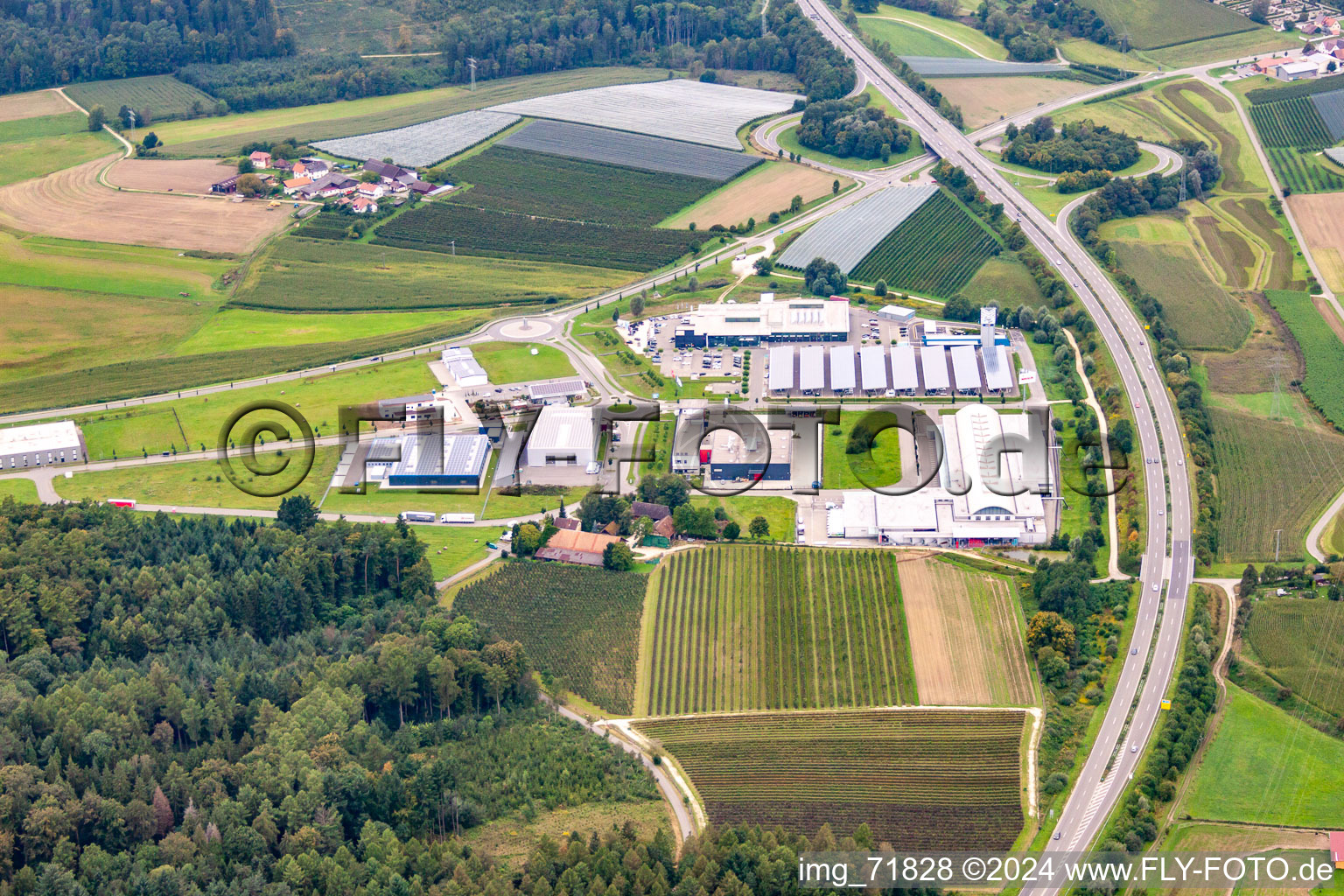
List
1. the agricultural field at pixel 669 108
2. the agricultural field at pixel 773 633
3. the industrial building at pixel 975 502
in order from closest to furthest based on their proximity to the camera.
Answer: the agricultural field at pixel 773 633 → the industrial building at pixel 975 502 → the agricultural field at pixel 669 108

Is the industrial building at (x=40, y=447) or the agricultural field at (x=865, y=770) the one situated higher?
the industrial building at (x=40, y=447)

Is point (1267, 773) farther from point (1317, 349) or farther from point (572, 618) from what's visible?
point (1317, 349)

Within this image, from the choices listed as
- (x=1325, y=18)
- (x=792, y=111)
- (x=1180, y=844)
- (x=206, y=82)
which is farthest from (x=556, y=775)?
(x=1325, y=18)

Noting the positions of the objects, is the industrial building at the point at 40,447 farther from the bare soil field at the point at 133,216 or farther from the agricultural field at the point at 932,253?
the agricultural field at the point at 932,253

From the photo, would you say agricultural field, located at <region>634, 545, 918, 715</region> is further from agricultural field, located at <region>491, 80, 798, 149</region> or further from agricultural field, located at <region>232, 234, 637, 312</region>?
agricultural field, located at <region>491, 80, 798, 149</region>

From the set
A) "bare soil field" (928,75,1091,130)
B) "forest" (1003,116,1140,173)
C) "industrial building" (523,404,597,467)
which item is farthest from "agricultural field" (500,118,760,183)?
"industrial building" (523,404,597,467)

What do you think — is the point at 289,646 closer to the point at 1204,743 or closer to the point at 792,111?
the point at 1204,743

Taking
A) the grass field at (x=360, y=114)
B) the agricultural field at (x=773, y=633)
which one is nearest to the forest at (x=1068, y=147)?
the grass field at (x=360, y=114)
